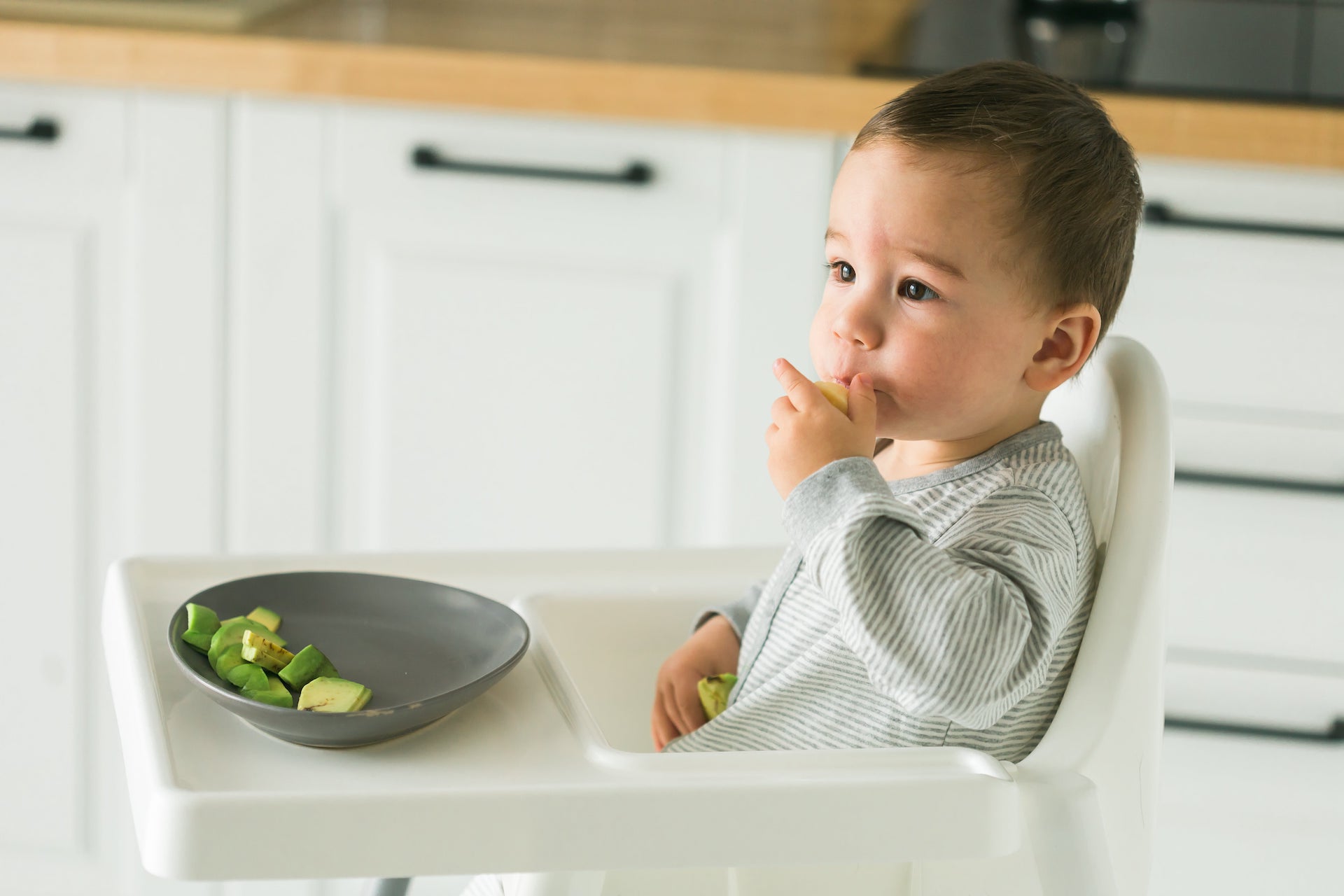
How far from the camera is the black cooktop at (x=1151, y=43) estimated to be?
1.44 metres

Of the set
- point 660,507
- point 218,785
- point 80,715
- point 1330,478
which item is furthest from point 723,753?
point 80,715

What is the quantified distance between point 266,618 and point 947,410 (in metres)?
0.36

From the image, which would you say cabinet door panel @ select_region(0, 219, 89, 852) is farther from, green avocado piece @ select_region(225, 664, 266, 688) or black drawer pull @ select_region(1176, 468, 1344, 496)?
black drawer pull @ select_region(1176, 468, 1344, 496)

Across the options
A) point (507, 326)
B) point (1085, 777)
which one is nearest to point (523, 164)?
point (507, 326)

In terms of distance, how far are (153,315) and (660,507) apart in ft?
1.78

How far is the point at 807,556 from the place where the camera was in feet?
2.10

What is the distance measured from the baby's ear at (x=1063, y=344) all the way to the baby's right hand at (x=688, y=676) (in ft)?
0.75

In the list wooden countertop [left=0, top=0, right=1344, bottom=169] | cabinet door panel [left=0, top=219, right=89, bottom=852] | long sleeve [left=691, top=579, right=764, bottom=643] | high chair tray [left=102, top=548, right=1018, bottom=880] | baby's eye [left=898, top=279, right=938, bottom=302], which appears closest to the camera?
high chair tray [left=102, top=548, right=1018, bottom=880]

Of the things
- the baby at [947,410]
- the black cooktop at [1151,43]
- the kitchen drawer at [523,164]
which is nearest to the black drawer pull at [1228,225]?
the black cooktop at [1151,43]

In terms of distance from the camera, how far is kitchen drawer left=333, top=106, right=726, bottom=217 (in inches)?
53.6

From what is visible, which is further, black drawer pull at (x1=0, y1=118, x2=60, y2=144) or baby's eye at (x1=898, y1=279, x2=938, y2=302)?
black drawer pull at (x1=0, y1=118, x2=60, y2=144)

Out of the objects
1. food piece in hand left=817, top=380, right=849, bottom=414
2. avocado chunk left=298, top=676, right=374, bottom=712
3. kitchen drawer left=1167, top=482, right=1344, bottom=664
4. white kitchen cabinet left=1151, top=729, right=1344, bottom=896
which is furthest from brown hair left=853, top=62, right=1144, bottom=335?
white kitchen cabinet left=1151, top=729, right=1344, bottom=896

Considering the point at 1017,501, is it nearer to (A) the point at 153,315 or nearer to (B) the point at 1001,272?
(B) the point at 1001,272

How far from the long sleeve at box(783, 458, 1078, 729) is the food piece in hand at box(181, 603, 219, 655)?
0.88 feet
